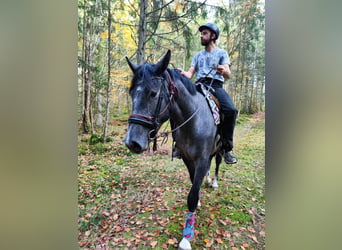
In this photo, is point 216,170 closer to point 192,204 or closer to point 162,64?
point 192,204

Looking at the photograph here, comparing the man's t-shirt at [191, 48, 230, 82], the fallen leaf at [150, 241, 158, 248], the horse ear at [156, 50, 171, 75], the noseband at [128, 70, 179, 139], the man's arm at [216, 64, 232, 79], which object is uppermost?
the man's t-shirt at [191, 48, 230, 82]

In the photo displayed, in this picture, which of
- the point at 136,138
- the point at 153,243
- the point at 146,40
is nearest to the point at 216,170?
the point at 153,243

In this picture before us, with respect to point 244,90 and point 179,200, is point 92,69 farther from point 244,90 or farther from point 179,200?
point 244,90

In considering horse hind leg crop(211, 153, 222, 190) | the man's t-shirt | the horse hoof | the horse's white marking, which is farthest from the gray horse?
the horse's white marking

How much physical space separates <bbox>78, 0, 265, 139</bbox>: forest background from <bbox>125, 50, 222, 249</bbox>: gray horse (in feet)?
2.23

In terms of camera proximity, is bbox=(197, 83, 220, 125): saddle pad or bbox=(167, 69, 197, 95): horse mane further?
bbox=(197, 83, 220, 125): saddle pad

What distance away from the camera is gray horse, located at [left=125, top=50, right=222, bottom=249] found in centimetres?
110

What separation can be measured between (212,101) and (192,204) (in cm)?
84

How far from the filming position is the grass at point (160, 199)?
1.59 m

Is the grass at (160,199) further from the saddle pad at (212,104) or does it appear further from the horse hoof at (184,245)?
the saddle pad at (212,104)

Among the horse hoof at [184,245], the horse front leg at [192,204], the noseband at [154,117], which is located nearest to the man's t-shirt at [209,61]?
the noseband at [154,117]

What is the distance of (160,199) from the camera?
188 cm

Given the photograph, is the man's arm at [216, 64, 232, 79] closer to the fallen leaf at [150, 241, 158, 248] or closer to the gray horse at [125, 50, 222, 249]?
the gray horse at [125, 50, 222, 249]
